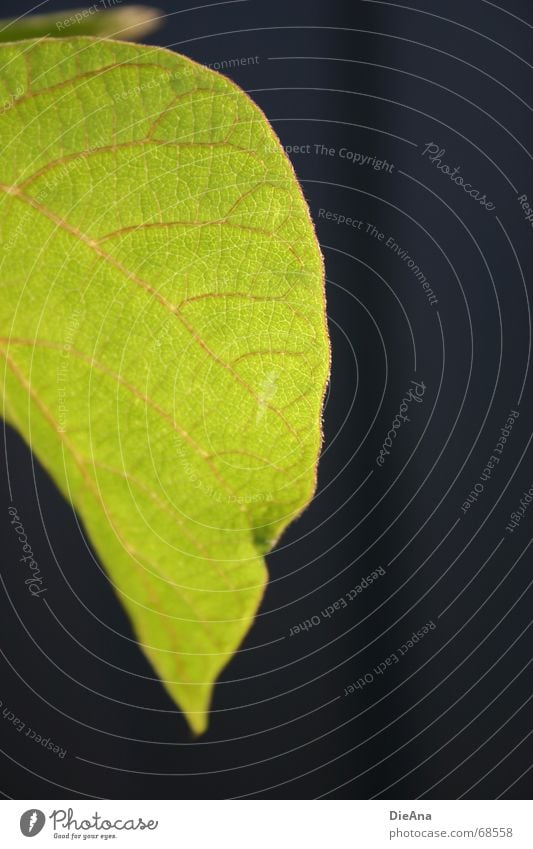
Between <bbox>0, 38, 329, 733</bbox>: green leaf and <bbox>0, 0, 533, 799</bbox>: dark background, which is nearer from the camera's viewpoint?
<bbox>0, 38, 329, 733</bbox>: green leaf

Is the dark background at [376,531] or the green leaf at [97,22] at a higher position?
the green leaf at [97,22]

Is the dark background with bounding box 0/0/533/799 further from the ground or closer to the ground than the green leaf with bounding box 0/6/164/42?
closer to the ground

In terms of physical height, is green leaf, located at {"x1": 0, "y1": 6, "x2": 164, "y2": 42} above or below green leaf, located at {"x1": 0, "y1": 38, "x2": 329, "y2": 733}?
above

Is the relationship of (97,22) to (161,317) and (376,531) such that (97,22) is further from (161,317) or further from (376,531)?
(376,531)

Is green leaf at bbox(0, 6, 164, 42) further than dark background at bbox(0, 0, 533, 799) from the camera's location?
No
